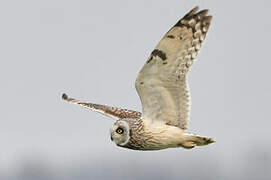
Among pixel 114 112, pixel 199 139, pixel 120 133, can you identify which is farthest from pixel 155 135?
pixel 114 112

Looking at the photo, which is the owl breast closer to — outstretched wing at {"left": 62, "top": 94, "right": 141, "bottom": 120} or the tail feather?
the tail feather

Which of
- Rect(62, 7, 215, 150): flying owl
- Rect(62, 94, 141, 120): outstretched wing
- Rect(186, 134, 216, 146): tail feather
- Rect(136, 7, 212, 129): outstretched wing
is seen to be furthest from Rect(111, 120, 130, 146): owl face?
Rect(186, 134, 216, 146): tail feather

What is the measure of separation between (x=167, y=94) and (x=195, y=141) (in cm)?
77

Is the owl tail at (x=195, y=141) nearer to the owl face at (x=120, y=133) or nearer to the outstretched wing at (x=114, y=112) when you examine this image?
the owl face at (x=120, y=133)

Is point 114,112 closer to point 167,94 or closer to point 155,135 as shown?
point 155,135

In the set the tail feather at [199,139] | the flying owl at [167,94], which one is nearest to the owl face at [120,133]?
the flying owl at [167,94]

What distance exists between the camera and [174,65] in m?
15.5

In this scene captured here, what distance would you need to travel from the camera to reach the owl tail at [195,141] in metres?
15.9

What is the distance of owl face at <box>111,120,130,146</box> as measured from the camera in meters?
16.0

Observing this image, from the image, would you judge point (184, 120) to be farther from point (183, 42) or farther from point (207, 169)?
point (207, 169)

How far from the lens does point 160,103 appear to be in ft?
51.9

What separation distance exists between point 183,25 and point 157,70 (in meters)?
0.66

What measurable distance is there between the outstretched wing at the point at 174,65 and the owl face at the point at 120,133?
0.43 m
